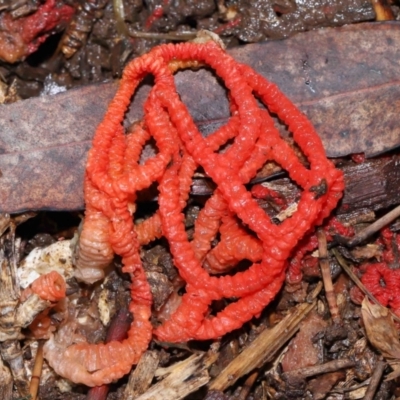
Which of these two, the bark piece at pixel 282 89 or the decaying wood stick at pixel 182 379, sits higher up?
the bark piece at pixel 282 89

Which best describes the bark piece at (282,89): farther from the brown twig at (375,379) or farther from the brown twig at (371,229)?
the brown twig at (375,379)

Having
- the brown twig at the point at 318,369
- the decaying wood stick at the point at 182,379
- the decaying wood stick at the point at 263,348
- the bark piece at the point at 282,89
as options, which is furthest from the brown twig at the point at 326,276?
the decaying wood stick at the point at 182,379

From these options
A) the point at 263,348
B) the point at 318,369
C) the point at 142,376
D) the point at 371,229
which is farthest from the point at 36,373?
the point at 371,229

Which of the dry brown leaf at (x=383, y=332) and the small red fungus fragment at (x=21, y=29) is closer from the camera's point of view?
the dry brown leaf at (x=383, y=332)

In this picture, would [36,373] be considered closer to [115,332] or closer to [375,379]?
[115,332]

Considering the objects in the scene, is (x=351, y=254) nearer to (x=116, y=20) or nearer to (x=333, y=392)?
(x=333, y=392)

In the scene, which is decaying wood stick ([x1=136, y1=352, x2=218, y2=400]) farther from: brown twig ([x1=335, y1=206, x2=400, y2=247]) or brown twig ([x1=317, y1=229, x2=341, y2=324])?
brown twig ([x1=335, y1=206, x2=400, y2=247])
